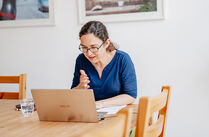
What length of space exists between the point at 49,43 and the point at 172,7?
1186mm

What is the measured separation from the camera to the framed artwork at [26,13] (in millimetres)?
3086

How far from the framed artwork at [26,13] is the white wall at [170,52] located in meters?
0.08

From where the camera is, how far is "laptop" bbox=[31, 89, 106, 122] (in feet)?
4.76

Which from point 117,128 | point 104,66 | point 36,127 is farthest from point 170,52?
point 117,128

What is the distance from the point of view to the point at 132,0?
282 cm

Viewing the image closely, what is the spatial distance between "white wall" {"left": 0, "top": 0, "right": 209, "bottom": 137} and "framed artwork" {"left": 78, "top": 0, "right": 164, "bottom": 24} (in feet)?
0.19

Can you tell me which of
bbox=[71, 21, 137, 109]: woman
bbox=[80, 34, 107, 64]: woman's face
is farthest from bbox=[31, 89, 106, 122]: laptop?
bbox=[80, 34, 107, 64]: woman's face

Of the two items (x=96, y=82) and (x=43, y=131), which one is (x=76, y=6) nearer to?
(x=96, y=82)

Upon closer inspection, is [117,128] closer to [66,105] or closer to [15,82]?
[66,105]

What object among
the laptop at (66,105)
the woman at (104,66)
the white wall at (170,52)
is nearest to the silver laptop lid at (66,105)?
the laptop at (66,105)

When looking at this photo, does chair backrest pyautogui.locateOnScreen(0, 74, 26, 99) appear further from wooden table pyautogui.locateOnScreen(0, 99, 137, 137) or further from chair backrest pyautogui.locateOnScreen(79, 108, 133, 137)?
chair backrest pyautogui.locateOnScreen(79, 108, 133, 137)

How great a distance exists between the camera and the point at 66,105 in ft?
4.89

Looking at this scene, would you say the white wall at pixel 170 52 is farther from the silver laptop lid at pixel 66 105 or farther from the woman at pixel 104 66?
the silver laptop lid at pixel 66 105

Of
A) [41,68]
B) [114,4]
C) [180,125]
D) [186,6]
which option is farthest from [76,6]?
[180,125]
